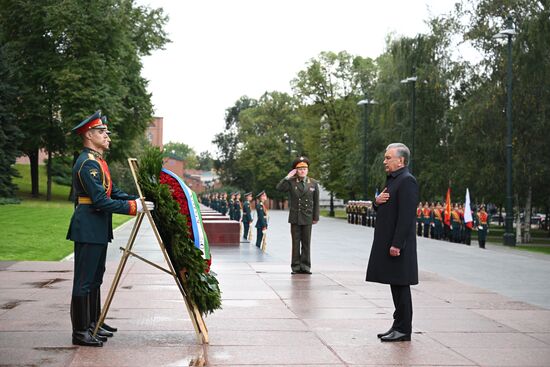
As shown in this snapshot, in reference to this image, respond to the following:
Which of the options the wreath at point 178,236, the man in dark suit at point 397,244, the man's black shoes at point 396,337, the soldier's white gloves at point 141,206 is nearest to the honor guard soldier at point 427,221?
the man in dark suit at point 397,244

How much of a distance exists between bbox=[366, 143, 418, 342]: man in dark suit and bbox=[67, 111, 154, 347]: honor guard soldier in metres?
2.36

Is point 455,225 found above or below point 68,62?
below

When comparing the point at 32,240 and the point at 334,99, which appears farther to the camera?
the point at 334,99

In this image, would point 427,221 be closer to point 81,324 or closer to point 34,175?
point 81,324

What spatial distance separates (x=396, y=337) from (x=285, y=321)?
157 cm

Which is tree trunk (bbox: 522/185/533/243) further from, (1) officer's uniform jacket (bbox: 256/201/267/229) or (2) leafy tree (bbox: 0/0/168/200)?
(2) leafy tree (bbox: 0/0/168/200)

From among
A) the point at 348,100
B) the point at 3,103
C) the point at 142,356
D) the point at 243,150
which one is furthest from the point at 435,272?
the point at 243,150

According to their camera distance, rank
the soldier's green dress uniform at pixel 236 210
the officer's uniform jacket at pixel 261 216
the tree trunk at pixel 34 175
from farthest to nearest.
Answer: the tree trunk at pixel 34 175, the soldier's green dress uniform at pixel 236 210, the officer's uniform jacket at pixel 261 216

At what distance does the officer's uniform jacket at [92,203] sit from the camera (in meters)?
7.40

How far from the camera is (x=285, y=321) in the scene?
9.01 meters

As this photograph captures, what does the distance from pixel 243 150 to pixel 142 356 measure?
97.9m

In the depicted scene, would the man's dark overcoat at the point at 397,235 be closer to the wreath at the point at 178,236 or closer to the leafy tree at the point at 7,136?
the wreath at the point at 178,236

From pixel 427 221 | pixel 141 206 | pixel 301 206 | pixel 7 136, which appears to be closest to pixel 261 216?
pixel 301 206

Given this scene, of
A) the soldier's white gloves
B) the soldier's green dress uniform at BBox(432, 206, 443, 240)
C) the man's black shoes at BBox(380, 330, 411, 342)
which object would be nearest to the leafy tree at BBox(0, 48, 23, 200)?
the soldier's green dress uniform at BBox(432, 206, 443, 240)
